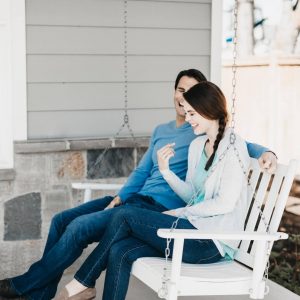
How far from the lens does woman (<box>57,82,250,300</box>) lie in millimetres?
3098

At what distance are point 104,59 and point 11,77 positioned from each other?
57 cm

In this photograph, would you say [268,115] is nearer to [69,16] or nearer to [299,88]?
[299,88]

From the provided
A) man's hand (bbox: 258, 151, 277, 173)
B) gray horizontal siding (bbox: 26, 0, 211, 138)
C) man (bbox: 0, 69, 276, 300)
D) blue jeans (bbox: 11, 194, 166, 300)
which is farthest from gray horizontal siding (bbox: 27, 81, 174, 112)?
man's hand (bbox: 258, 151, 277, 173)

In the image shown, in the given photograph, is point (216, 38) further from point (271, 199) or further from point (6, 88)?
point (271, 199)

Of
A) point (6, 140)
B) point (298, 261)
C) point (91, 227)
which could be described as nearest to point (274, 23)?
point (298, 261)

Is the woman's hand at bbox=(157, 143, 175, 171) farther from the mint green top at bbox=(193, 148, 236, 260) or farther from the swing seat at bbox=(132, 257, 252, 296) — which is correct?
the swing seat at bbox=(132, 257, 252, 296)

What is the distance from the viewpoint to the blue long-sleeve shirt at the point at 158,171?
3.50m

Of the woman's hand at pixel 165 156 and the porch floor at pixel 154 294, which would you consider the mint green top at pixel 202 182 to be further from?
the porch floor at pixel 154 294

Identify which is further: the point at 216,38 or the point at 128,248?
the point at 216,38

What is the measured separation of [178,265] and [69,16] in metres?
2.00

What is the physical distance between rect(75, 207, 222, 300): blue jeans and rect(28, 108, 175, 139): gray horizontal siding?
52.5 inches

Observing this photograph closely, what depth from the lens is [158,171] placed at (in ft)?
11.8

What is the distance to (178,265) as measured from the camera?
2885 millimetres

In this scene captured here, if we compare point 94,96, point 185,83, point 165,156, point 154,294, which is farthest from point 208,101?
point 94,96
